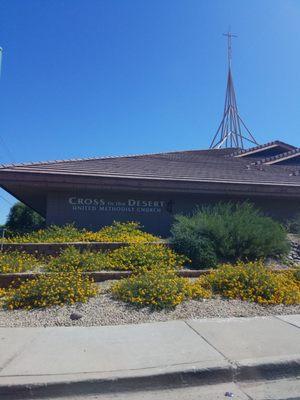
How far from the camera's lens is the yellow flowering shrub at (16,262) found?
27.0 ft

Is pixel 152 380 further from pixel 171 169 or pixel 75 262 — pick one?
pixel 171 169

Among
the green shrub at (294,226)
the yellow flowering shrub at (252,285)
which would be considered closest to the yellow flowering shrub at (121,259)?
the yellow flowering shrub at (252,285)

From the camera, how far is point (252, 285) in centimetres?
790

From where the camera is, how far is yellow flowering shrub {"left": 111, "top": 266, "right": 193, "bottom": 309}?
6.91 metres

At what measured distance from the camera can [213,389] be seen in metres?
4.24

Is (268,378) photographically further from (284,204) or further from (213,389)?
(284,204)

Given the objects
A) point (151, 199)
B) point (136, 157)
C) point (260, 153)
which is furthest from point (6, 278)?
point (260, 153)

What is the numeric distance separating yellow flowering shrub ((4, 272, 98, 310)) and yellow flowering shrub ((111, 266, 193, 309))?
0.57 metres

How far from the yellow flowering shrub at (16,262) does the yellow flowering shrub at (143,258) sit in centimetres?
164

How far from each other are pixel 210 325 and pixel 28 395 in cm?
303

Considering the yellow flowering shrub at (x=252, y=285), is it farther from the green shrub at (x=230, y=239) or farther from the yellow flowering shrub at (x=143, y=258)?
the green shrub at (x=230, y=239)

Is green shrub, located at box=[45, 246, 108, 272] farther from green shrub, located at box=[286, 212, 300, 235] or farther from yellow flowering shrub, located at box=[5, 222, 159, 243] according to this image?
green shrub, located at box=[286, 212, 300, 235]

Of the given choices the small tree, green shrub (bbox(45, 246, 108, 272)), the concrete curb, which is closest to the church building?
green shrub (bbox(45, 246, 108, 272))

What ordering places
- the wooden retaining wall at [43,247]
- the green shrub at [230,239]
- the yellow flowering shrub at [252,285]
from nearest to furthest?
the yellow flowering shrub at [252,285] → the wooden retaining wall at [43,247] → the green shrub at [230,239]
